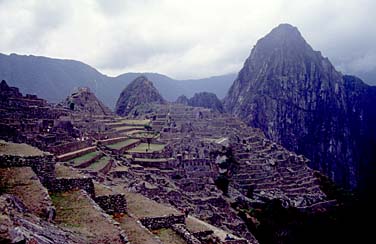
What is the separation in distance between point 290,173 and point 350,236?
19027 mm

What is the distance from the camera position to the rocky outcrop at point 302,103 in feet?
463

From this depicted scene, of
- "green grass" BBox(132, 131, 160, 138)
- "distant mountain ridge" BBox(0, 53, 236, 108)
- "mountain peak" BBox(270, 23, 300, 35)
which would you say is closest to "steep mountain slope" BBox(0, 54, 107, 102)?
"distant mountain ridge" BBox(0, 53, 236, 108)

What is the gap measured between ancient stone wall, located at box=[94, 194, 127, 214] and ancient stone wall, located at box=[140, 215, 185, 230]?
2.71ft

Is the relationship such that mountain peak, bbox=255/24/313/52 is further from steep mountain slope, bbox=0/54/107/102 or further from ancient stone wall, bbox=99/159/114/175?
ancient stone wall, bbox=99/159/114/175

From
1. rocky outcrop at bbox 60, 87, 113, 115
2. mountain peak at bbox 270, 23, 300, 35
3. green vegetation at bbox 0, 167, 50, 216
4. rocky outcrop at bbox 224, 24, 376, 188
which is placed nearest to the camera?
green vegetation at bbox 0, 167, 50, 216

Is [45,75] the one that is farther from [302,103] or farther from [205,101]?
[302,103]

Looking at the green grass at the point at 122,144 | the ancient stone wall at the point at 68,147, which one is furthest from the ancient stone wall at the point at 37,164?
the green grass at the point at 122,144

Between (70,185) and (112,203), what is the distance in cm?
126

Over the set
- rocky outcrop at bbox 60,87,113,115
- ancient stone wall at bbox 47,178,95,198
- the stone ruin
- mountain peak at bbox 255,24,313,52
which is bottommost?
the stone ruin

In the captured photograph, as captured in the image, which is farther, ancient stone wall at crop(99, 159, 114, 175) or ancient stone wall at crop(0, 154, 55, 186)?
ancient stone wall at crop(99, 159, 114, 175)

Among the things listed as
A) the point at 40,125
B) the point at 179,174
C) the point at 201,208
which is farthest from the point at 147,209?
the point at 179,174

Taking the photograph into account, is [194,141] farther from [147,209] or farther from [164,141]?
[147,209]

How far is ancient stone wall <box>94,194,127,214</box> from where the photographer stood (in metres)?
11.0

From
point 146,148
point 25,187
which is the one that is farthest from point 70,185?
point 146,148
